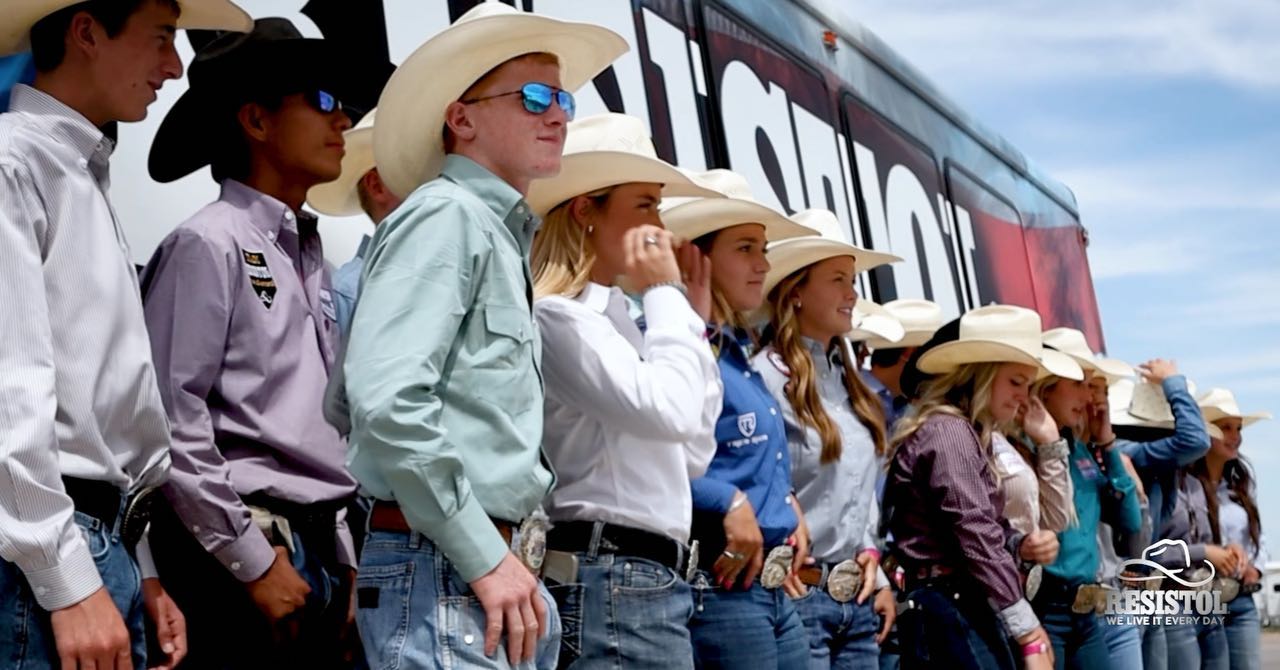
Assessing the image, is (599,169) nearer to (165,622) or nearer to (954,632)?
(165,622)

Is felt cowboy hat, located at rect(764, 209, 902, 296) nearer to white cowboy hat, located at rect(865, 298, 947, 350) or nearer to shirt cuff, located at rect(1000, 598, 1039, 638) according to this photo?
shirt cuff, located at rect(1000, 598, 1039, 638)

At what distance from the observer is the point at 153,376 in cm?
253

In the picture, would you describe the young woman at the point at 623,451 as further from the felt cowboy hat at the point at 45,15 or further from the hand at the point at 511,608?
the felt cowboy hat at the point at 45,15

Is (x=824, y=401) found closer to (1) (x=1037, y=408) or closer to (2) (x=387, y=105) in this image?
(1) (x=1037, y=408)

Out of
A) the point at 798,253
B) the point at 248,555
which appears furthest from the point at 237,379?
the point at 798,253

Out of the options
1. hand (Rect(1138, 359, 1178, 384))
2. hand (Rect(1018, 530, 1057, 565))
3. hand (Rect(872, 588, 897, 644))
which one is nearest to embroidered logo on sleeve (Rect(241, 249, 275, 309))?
hand (Rect(872, 588, 897, 644))

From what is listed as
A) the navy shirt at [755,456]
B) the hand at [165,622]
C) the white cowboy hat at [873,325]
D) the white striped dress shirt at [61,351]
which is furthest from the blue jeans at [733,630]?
the white cowboy hat at [873,325]

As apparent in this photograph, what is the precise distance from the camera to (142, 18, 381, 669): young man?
9.32 ft

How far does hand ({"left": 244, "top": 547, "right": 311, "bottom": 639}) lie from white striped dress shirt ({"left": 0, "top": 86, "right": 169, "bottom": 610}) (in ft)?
1.15

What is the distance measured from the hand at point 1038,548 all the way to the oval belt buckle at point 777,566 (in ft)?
5.63

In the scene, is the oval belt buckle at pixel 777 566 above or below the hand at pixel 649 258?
below

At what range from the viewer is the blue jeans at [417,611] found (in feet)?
8.08

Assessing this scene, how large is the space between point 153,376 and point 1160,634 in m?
5.73

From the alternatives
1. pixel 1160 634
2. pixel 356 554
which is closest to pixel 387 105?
pixel 356 554
